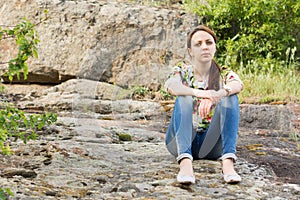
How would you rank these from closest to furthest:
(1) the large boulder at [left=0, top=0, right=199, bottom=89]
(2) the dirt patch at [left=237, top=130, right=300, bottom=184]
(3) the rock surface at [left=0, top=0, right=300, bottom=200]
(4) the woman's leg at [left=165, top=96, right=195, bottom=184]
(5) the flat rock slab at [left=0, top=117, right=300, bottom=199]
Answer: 1. (5) the flat rock slab at [left=0, top=117, right=300, bottom=199]
2. (3) the rock surface at [left=0, top=0, right=300, bottom=200]
3. (4) the woman's leg at [left=165, top=96, right=195, bottom=184]
4. (2) the dirt patch at [left=237, top=130, right=300, bottom=184]
5. (1) the large boulder at [left=0, top=0, right=199, bottom=89]

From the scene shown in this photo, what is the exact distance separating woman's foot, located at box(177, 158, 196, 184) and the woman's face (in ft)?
2.16

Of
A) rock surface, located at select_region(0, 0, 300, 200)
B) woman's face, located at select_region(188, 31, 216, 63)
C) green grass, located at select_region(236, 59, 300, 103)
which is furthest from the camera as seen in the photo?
green grass, located at select_region(236, 59, 300, 103)

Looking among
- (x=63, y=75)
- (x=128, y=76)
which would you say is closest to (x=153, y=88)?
(x=128, y=76)

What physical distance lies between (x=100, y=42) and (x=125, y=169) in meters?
4.11

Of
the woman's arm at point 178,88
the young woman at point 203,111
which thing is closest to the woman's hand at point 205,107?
the young woman at point 203,111

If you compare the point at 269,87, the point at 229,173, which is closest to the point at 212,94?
the point at 229,173

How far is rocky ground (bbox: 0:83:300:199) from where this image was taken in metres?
2.31

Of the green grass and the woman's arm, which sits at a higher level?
the woman's arm

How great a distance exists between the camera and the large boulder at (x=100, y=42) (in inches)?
257

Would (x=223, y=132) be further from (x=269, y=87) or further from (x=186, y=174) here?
(x=269, y=87)

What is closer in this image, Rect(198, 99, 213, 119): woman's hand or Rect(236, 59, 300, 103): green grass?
Rect(198, 99, 213, 119): woman's hand

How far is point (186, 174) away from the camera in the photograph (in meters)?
2.42

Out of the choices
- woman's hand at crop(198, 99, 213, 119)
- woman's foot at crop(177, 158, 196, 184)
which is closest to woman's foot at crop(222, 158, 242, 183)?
woman's foot at crop(177, 158, 196, 184)

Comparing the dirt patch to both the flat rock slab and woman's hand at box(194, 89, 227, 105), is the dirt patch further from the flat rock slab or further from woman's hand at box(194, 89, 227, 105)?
woman's hand at box(194, 89, 227, 105)
